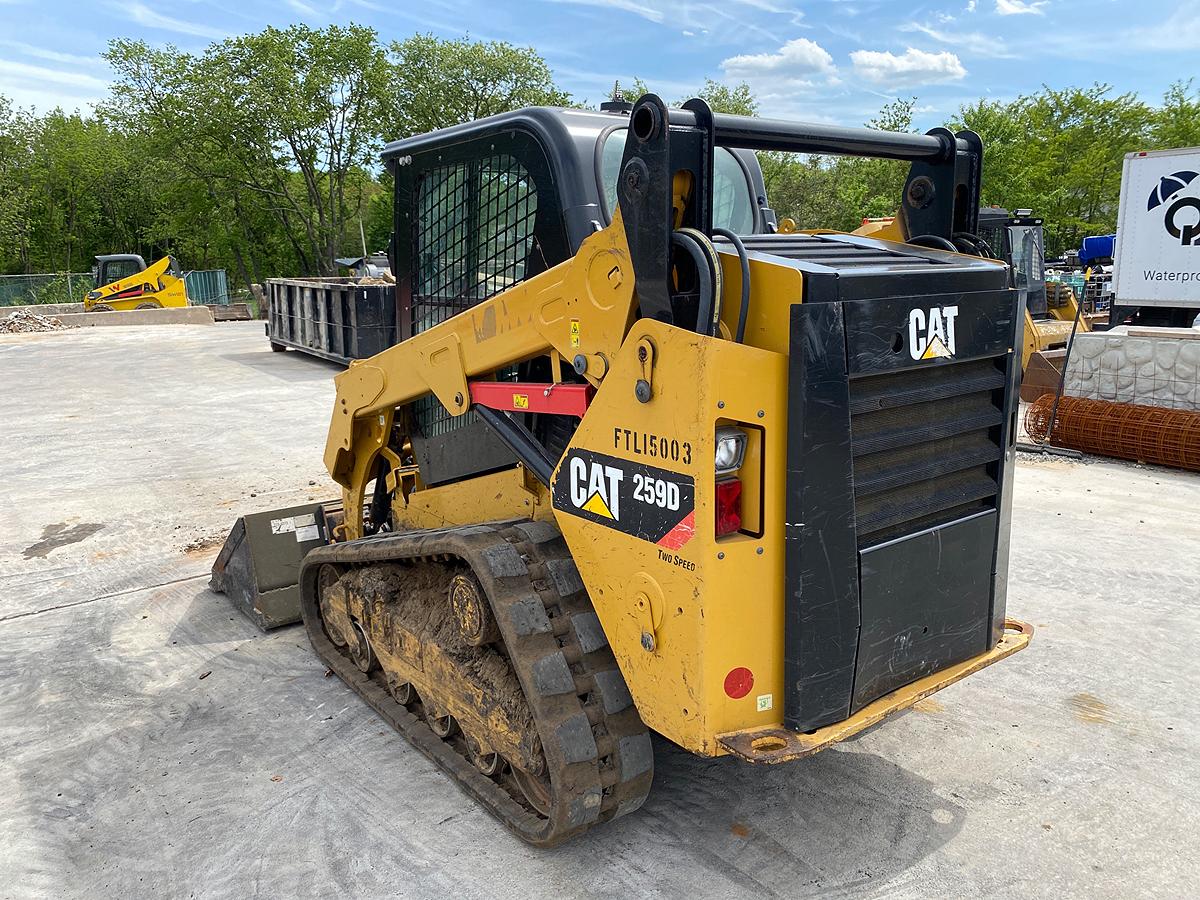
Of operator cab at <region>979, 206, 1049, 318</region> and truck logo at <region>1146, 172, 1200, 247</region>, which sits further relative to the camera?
operator cab at <region>979, 206, 1049, 318</region>

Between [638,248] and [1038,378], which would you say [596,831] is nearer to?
[638,248]

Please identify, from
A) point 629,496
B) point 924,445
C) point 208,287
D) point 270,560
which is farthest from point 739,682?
point 208,287

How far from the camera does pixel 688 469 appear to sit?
7.97ft

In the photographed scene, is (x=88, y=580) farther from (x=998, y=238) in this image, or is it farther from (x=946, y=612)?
(x=998, y=238)

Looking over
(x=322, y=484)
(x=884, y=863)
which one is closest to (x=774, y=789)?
(x=884, y=863)

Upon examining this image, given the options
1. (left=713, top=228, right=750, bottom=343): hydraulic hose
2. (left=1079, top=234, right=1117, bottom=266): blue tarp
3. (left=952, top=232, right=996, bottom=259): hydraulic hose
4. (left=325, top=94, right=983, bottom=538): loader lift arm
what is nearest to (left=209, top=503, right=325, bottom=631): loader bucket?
(left=325, top=94, right=983, bottom=538): loader lift arm

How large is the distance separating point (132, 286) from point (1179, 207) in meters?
27.8

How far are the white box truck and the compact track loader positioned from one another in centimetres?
1002

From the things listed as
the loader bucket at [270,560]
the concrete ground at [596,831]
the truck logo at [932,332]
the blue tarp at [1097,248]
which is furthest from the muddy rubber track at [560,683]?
the blue tarp at [1097,248]

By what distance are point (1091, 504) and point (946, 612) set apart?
5189mm

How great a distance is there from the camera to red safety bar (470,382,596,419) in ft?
9.72

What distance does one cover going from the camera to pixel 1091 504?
726 cm

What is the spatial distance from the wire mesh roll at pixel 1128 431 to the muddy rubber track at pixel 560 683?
7.57 meters

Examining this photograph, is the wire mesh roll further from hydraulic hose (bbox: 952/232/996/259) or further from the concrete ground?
hydraulic hose (bbox: 952/232/996/259)
